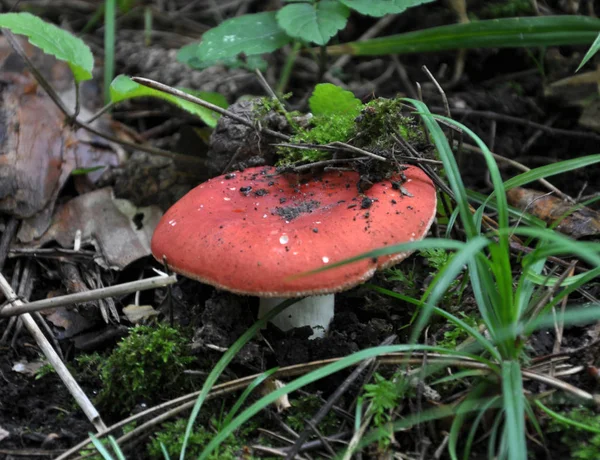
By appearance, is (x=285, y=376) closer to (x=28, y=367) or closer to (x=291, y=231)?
(x=291, y=231)

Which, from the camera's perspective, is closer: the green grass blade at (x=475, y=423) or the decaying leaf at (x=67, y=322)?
the green grass blade at (x=475, y=423)

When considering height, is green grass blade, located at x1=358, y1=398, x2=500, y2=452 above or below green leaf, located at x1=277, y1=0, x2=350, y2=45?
below

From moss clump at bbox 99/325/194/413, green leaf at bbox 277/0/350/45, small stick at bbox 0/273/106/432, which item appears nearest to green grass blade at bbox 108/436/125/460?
small stick at bbox 0/273/106/432

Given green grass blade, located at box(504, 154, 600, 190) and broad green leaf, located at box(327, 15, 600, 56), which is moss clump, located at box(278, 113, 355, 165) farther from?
broad green leaf, located at box(327, 15, 600, 56)

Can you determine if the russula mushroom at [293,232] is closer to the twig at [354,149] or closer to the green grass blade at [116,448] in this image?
the twig at [354,149]

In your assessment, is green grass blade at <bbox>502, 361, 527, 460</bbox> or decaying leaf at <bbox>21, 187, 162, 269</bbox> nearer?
green grass blade at <bbox>502, 361, 527, 460</bbox>

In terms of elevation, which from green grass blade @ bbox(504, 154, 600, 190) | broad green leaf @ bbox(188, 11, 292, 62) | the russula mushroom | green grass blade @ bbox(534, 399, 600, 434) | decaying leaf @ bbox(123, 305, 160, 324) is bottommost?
decaying leaf @ bbox(123, 305, 160, 324)

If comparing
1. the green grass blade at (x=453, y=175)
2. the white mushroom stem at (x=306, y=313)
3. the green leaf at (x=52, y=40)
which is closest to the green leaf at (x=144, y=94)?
the green leaf at (x=52, y=40)
